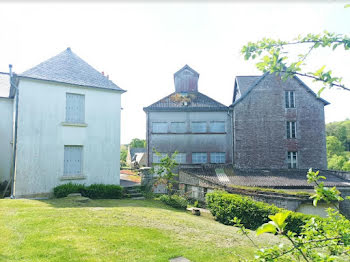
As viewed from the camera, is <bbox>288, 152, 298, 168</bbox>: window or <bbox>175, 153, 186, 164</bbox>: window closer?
<bbox>175, 153, 186, 164</bbox>: window

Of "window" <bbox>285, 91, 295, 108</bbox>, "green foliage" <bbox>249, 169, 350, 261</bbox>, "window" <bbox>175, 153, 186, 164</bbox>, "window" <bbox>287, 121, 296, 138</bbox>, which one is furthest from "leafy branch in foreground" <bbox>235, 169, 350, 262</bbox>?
"window" <bbox>285, 91, 295, 108</bbox>

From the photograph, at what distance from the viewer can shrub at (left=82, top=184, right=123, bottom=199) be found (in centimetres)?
1298

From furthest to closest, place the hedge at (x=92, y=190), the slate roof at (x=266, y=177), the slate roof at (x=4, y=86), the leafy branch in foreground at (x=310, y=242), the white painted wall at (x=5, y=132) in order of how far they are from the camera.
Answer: the slate roof at (x=4, y=86) < the white painted wall at (x=5, y=132) < the slate roof at (x=266, y=177) < the hedge at (x=92, y=190) < the leafy branch in foreground at (x=310, y=242)

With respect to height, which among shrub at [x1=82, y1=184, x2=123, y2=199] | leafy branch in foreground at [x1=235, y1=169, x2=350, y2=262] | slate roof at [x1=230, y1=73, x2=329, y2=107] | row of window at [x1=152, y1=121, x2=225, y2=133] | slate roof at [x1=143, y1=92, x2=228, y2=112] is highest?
slate roof at [x1=230, y1=73, x2=329, y2=107]

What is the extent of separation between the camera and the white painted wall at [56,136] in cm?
1228

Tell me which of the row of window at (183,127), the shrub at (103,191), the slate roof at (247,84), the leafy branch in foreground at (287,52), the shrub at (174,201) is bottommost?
the shrub at (174,201)

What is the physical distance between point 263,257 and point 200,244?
524 cm

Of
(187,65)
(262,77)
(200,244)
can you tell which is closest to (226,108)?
(262,77)

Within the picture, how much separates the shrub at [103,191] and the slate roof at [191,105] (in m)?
9.83

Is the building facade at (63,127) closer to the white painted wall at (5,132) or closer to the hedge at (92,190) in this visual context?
the hedge at (92,190)

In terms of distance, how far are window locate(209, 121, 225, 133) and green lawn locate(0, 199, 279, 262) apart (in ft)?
45.3

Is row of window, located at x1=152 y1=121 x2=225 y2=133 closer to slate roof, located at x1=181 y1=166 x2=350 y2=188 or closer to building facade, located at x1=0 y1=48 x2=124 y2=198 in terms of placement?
slate roof, located at x1=181 y1=166 x2=350 y2=188

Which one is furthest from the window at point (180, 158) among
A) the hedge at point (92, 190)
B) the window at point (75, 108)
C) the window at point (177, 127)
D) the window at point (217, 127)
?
the window at point (75, 108)

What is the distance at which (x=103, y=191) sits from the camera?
1332cm
